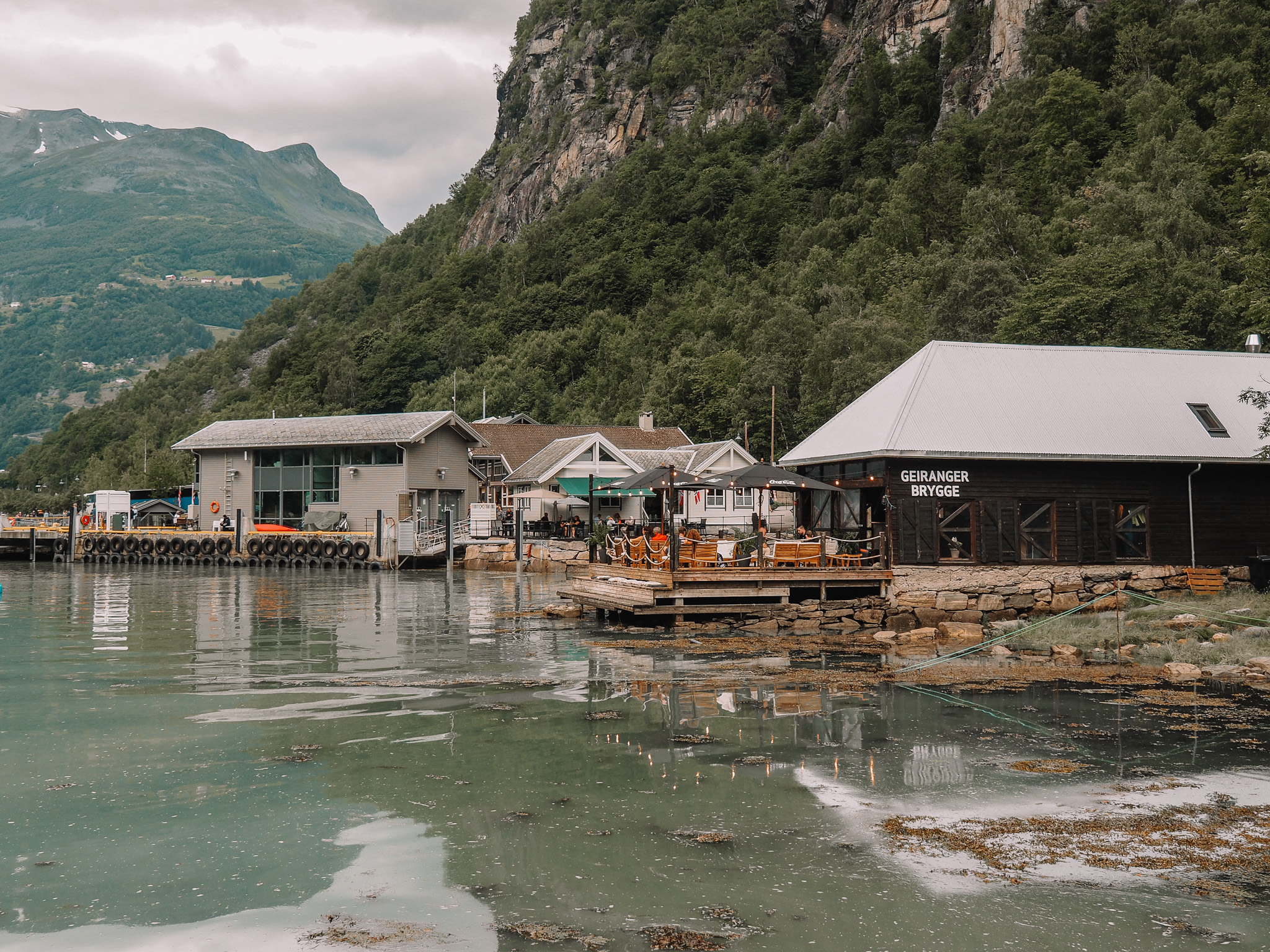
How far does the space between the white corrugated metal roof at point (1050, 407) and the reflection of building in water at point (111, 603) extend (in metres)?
19.0

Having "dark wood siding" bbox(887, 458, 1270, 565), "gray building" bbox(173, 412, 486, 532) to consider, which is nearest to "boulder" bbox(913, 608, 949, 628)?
"dark wood siding" bbox(887, 458, 1270, 565)

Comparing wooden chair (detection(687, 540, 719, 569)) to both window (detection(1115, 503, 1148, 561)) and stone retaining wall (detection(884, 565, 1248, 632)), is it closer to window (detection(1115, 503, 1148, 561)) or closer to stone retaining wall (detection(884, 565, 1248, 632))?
stone retaining wall (detection(884, 565, 1248, 632))

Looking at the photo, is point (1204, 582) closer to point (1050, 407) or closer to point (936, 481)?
point (1050, 407)

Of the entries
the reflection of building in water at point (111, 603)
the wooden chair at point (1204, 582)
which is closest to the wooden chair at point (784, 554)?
the wooden chair at point (1204, 582)

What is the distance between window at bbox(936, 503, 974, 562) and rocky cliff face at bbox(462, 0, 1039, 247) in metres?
96.2

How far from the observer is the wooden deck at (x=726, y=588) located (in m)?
24.7

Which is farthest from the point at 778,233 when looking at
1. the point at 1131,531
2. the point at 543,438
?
the point at 1131,531

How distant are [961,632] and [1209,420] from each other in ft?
34.4

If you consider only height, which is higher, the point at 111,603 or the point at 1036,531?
the point at 1036,531

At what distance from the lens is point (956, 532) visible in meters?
25.7

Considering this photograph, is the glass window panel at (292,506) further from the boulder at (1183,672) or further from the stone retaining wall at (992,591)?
the boulder at (1183,672)

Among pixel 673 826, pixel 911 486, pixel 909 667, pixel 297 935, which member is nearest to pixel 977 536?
pixel 911 486

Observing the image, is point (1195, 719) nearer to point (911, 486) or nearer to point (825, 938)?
point (825, 938)

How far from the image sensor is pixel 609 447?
56.2 metres
